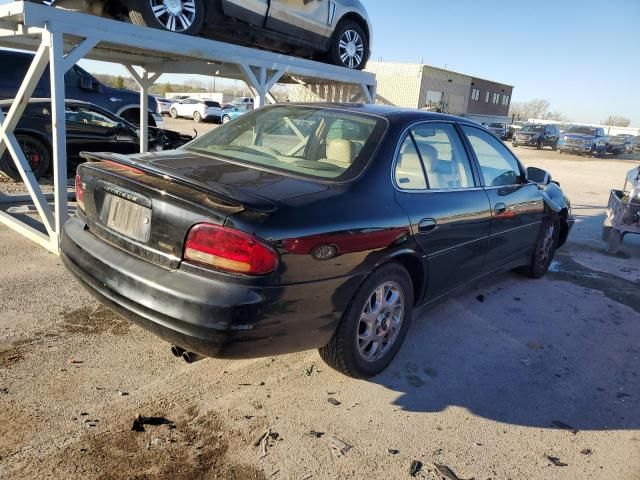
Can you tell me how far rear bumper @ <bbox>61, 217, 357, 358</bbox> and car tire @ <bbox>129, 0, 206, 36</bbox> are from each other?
146 inches

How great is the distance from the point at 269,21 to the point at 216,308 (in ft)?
18.9

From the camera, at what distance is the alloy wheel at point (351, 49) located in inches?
324

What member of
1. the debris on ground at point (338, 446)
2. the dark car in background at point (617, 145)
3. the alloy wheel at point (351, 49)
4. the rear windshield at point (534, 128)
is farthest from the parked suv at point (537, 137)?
the debris on ground at point (338, 446)

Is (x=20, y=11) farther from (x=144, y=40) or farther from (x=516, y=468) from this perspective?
(x=516, y=468)

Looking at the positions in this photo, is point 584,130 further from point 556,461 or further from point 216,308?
point 216,308

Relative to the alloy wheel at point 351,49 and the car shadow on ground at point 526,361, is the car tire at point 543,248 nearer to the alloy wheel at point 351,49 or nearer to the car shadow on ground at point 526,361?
the car shadow on ground at point 526,361

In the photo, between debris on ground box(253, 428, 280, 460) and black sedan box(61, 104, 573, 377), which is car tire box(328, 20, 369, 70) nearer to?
black sedan box(61, 104, 573, 377)

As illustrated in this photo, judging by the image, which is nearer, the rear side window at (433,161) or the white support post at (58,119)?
the rear side window at (433,161)

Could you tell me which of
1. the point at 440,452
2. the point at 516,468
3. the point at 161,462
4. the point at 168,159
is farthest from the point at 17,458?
the point at 516,468

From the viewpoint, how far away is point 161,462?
2.30 meters

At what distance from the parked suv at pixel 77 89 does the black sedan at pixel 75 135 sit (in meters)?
0.95

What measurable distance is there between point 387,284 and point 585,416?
4.62 feet

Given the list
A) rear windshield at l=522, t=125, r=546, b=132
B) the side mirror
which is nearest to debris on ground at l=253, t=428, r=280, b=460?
the side mirror

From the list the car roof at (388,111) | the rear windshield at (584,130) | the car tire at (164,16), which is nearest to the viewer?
the car roof at (388,111)
